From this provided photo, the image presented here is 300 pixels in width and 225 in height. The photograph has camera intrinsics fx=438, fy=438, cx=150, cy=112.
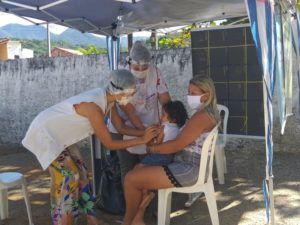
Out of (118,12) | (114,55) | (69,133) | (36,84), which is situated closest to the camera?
(69,133)

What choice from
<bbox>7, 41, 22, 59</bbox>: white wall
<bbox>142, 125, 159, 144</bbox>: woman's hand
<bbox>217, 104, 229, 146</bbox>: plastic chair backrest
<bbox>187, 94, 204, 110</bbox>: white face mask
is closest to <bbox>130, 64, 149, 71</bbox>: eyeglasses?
<bbox>187, 94, 204, 110</bbox>: white face mask

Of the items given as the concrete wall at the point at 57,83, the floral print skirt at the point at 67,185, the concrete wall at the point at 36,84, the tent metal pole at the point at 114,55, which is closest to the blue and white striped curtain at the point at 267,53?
the floral print skirt at the point at 67,185

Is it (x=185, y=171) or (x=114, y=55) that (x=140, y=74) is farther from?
(x=114, y=55)

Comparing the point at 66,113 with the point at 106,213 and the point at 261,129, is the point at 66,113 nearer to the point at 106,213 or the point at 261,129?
the point at 106,213

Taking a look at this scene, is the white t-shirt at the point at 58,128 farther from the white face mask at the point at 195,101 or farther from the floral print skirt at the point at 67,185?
the white face mask at the point at 195,101

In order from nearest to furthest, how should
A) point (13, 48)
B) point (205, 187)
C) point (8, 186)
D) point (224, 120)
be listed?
1. point (205, 187)
2. point (8, 186)
3. point (224, 120)
4. point (13, 48)

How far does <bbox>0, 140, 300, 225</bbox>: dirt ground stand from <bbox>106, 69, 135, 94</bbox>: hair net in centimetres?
124

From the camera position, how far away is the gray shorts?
10.4ft

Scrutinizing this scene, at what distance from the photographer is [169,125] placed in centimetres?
335

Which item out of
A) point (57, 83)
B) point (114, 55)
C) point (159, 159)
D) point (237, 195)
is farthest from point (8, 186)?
point (57, 83)

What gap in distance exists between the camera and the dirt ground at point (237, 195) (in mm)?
3807

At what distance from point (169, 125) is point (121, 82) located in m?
0.53

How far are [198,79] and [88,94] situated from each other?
0.84 m

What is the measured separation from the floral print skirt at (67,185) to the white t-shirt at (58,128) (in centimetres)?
11
